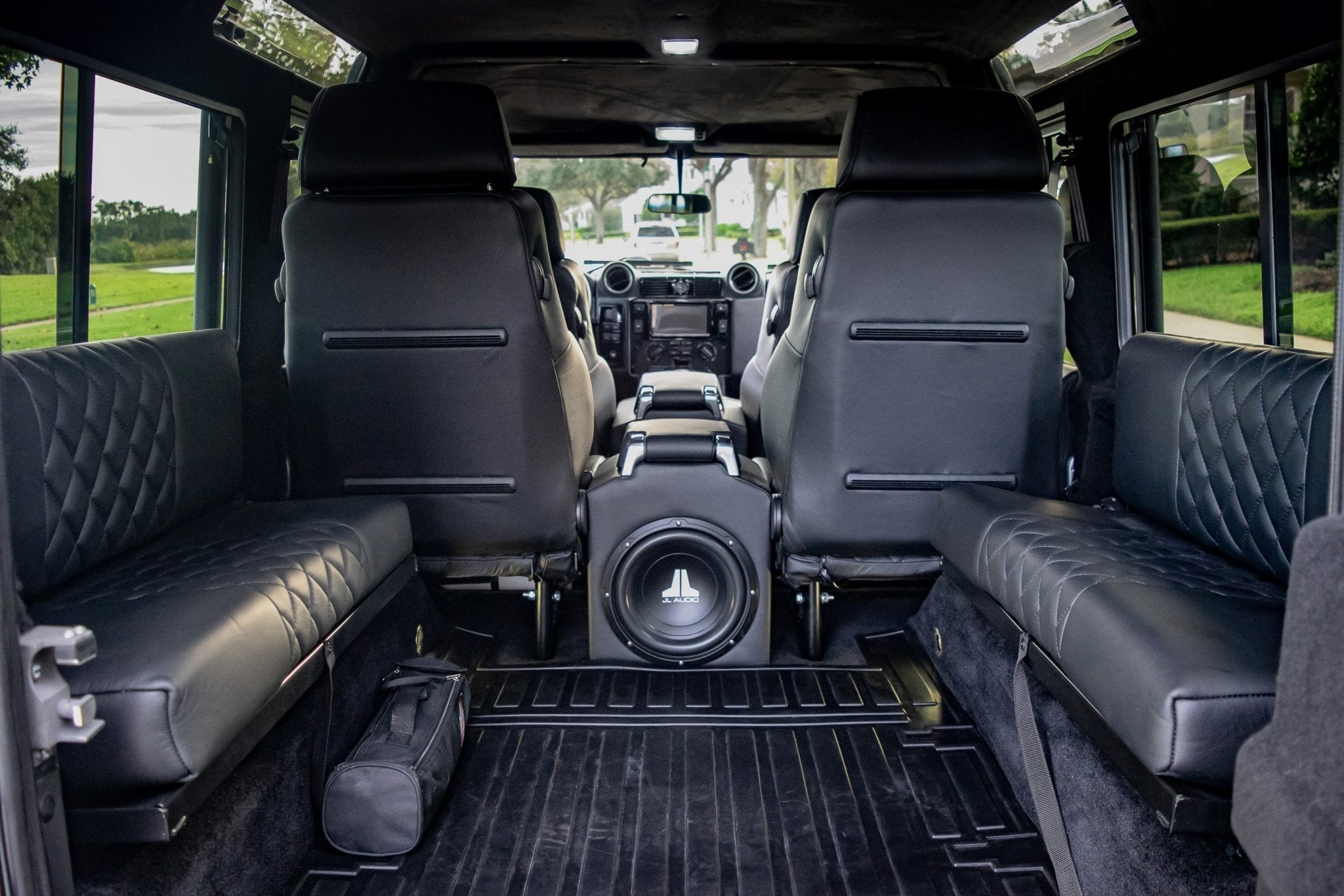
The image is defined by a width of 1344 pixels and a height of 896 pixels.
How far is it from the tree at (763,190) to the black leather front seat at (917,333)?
2312 mm

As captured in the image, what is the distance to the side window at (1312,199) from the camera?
2229 millimetres

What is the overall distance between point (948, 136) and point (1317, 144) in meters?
0.81

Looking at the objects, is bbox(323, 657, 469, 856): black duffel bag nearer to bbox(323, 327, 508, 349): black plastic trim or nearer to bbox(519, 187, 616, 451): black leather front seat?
bbox(323, 327, 508, 349): black plastic trim

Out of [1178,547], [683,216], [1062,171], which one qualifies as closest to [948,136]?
[1178,547]

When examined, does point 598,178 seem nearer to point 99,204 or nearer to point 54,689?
point 99,204

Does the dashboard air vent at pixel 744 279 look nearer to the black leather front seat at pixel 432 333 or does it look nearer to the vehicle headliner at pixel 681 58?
the vehicle headliner at pixel 681 58

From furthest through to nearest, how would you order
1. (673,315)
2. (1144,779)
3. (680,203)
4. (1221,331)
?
1. (673,315)
2. (680,203)
3. (1221,331)
4. (1144,779)

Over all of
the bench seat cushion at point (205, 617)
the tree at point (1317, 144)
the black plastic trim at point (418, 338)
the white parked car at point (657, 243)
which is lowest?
the bench seat cushion at point (205, 617)

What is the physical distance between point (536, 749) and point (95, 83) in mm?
1852

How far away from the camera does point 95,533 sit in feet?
6.31

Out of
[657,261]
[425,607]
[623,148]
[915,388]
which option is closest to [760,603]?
[915,388]

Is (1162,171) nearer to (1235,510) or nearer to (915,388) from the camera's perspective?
(915,388)

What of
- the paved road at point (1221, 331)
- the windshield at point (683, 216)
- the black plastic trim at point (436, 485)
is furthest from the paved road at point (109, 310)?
the paved road at point (1221, 331)

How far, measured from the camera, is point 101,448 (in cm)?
195
